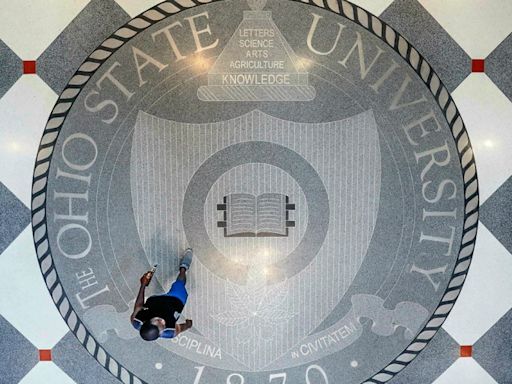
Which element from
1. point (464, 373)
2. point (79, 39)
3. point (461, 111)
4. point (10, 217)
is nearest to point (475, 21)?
point (461, 111)

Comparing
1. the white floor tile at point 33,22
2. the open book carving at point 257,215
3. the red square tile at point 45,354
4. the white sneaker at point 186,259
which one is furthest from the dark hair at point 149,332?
the white floor tile at point 33,22

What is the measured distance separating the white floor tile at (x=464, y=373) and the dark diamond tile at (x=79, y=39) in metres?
2.15

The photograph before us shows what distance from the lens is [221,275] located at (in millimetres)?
2205

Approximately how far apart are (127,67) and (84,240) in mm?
790

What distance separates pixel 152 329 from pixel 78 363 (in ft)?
2.27

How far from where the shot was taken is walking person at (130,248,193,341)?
1.78 meters

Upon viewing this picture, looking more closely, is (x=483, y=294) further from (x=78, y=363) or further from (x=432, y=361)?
(x=78, y=363)

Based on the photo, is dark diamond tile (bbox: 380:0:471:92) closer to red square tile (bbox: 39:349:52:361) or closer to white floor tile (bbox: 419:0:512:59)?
white floor tile (bbox: 419:0:512:59)

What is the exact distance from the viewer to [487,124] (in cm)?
218

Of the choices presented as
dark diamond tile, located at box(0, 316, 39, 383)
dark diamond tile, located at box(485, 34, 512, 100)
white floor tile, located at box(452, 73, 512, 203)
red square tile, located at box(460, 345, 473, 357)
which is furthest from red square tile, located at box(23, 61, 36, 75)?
red square tile, located at box(460, 345, 473, 357)

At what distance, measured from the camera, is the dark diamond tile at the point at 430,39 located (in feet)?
7.04

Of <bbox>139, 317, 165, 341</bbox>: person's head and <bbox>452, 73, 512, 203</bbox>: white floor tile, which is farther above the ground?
<bbox>452, 73, 512, 203</bbox>: white floor tile

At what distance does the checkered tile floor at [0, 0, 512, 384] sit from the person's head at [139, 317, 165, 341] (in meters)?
0.61

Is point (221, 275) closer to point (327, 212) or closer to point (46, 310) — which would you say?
point (327, 212)
